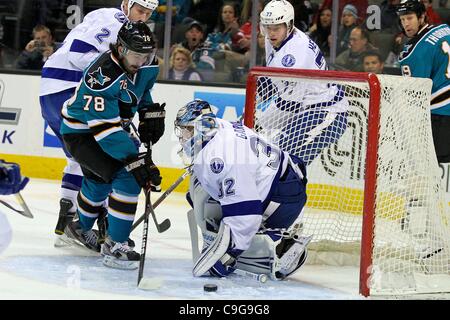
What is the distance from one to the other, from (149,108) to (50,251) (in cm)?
80

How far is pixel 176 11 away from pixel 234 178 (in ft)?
10.5

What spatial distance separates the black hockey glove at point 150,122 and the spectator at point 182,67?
2.37 meters

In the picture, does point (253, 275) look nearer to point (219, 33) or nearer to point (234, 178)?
point (234, 178)

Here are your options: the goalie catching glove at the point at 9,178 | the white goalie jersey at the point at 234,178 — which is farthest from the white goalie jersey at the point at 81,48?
the goalie catching glove at the point at 9,178

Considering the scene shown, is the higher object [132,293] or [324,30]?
[324,30]

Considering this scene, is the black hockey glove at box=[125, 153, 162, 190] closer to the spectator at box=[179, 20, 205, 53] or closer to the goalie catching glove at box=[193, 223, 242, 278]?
the goalie catching glove at box=[193, 223, 242, 278]

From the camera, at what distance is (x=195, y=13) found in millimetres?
7094

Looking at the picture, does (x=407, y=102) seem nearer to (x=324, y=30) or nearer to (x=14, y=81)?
(x=324, y=30)

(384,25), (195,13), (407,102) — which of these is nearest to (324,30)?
(384,25)

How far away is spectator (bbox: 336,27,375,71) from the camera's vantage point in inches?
265

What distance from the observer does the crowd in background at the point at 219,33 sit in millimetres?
6734

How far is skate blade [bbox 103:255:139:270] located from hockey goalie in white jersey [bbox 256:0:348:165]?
0.92m

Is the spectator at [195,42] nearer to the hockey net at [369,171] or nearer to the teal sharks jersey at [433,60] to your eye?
the hockey net at [369,171]

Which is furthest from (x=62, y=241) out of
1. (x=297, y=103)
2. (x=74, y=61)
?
(x=297, y=103)
